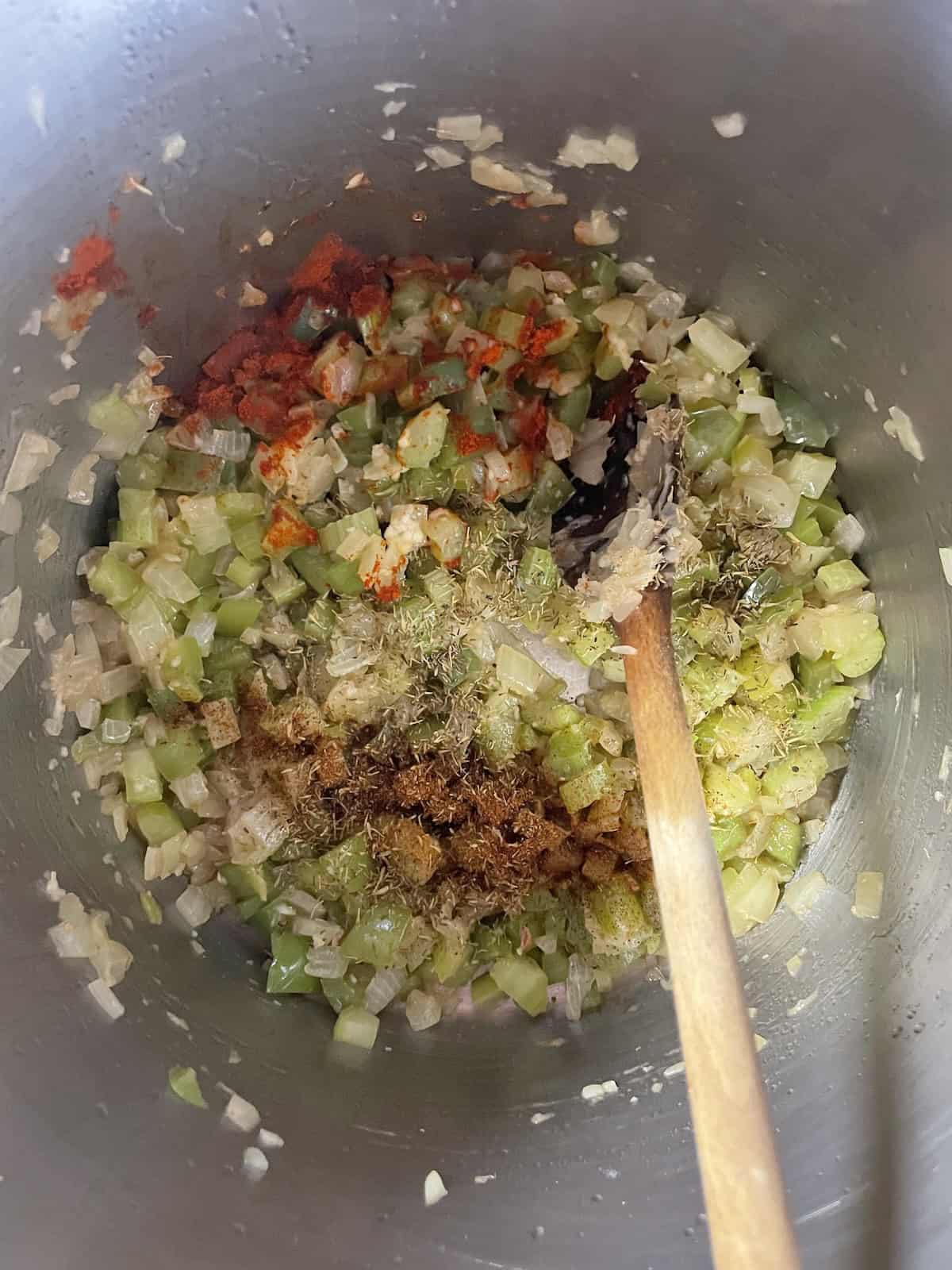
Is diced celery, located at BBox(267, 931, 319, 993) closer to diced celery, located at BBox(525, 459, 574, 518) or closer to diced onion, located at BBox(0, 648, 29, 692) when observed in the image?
diced onion, located at BBox(0, 648, 29, 692)

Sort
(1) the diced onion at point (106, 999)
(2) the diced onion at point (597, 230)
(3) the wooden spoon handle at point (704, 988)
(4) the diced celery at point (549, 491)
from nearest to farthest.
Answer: (3) the wooden spoon handle at point (704, 988) → (1) the diced onion at point (106, 999) → (2) the diced onion at point (597, 230) → (4) the diced celery at point (549, 491)

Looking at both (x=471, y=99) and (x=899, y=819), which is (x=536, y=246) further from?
(x=899, y=819)

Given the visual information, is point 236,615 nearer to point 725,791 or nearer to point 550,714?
point 550,714

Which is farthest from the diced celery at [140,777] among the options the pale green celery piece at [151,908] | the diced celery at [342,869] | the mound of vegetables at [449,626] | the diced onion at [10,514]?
the diced onion at [10,514]

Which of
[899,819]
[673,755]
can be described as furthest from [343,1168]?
[899,819]

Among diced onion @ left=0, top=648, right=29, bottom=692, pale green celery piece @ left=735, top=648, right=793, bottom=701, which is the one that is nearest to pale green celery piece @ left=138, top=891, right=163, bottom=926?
diced onion @ left=0, top=648, right=29, bottom=692

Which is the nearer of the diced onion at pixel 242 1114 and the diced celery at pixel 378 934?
the diced onion at pixel 242 1114

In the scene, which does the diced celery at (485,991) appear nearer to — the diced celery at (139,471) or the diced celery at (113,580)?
the diced celery at (113,580)

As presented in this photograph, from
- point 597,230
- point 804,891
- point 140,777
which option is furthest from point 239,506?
point 804,891
